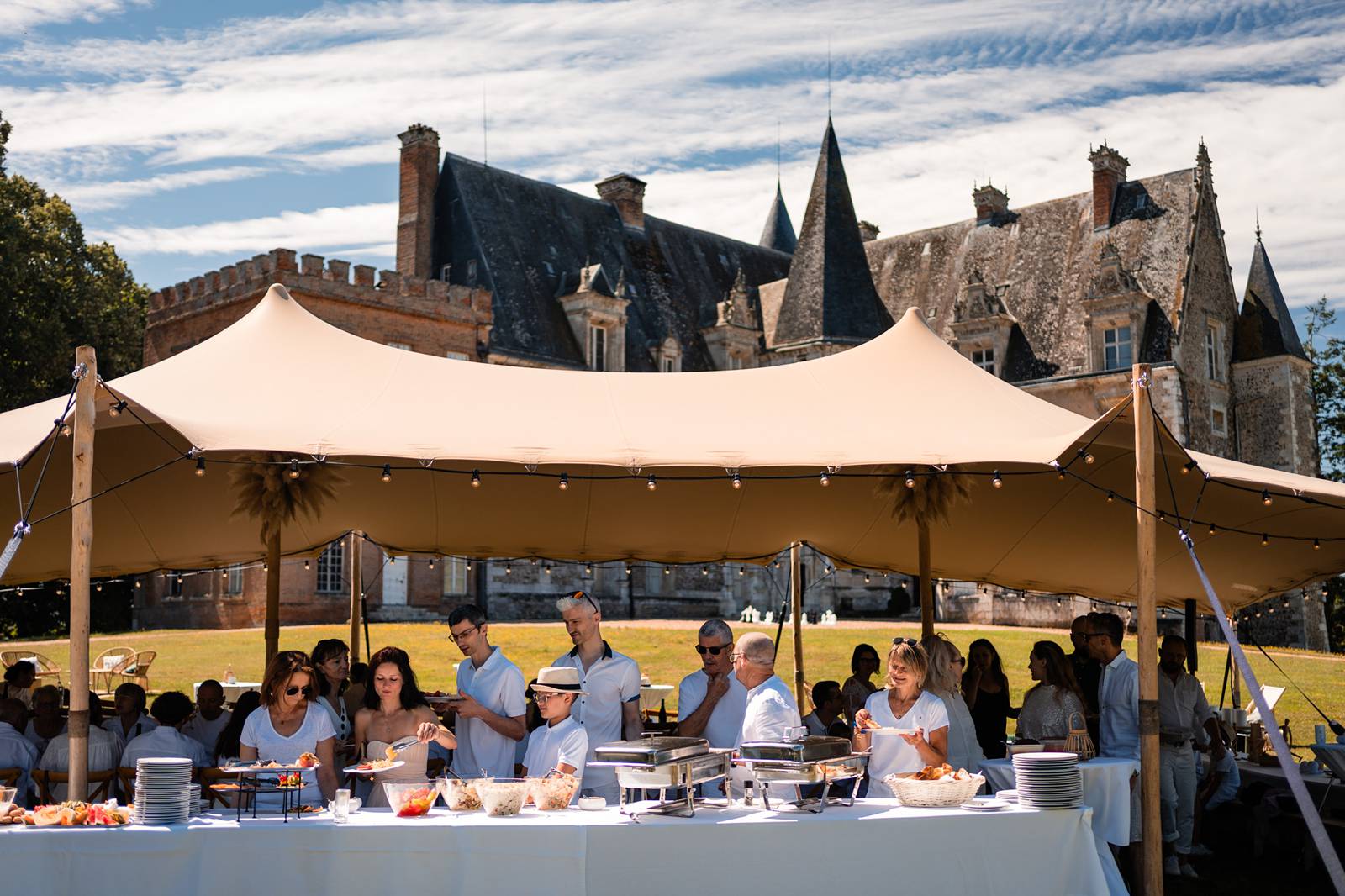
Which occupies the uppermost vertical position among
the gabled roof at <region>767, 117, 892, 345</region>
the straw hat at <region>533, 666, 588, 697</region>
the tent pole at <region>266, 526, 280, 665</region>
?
the gabled roof at <region>767, 117, 892, 345</region>

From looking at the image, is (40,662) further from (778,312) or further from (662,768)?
(778,312)

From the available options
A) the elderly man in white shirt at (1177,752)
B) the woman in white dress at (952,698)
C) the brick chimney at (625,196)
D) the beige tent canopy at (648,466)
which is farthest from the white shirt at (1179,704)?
the brick chimney at (625,196)

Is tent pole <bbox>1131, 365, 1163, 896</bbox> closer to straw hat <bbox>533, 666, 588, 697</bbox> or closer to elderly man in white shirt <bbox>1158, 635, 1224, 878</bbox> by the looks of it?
elderly man in white shirt <bbox>1158, 635, 1224, 878</bbox>

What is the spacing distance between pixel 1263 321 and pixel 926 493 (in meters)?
29.0

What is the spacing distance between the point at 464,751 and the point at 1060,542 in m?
5.56

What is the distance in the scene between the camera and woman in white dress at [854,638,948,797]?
18.2ft

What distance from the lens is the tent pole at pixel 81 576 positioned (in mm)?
5430

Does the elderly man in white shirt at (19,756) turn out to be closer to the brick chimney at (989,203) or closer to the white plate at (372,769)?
the white plate at (372,769)

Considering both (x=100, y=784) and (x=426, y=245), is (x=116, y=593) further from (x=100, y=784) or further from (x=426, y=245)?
(x=100, y=784)

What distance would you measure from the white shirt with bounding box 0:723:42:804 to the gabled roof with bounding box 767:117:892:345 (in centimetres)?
2947

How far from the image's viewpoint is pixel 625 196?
38344mm

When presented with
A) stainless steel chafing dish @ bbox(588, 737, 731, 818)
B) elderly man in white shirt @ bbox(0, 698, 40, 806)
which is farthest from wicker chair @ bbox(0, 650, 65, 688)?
stainless steel chafing dish @ bbox(588, 737, 731, 818)

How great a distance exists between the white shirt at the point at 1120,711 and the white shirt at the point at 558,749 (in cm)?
297

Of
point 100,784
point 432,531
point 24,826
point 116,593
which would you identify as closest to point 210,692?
point 100,784
